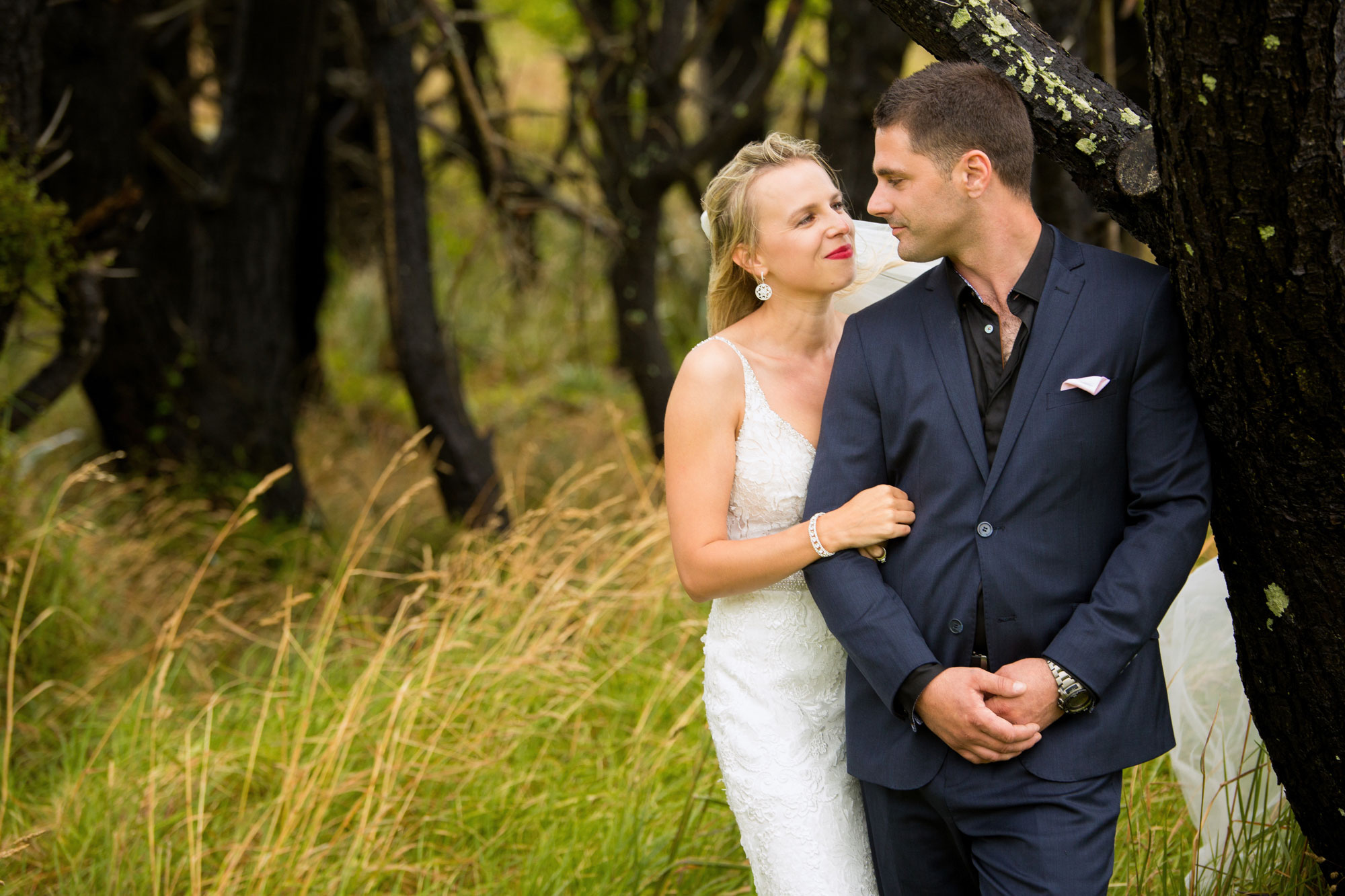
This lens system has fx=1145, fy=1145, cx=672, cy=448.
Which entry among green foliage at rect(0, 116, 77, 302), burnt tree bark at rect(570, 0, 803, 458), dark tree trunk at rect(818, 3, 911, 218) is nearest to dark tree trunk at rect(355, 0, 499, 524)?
burnt tree bark at rect(570, 0, 803, 458)

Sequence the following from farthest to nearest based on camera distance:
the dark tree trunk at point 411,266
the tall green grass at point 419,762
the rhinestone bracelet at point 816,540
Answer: the dark tree trunk at point 411,266
the tall green grass at point 419,762
the rhinestone bracelet at point 816,540

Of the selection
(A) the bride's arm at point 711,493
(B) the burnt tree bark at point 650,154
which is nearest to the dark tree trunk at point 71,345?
(B) the burnt tree bark at point 650,154

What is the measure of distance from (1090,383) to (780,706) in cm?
97

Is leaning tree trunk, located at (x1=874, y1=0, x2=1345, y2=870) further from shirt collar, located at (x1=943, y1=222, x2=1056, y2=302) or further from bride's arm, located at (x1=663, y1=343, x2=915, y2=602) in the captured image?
bride's arm, located at (x1=663, y1=343, x2=915, y2=602)

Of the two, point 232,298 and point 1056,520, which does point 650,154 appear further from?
point 1056,520

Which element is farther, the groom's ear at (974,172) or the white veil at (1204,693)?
the white veil at (1204,693)

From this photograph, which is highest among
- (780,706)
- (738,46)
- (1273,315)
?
(738,46)

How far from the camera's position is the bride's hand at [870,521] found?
83.0 inches

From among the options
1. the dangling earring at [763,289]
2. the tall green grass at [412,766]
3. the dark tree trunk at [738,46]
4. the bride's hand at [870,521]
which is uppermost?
the dark tree trunk at [738,46]

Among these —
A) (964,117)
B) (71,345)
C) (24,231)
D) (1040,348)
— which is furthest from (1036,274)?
(71,345)

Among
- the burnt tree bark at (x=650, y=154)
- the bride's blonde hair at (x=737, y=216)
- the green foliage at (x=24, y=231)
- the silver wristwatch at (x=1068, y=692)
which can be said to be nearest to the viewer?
the silver wristwatch at (x=1068, y=692)

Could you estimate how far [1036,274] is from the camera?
2113mm

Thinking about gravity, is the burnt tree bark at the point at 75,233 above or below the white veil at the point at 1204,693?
above

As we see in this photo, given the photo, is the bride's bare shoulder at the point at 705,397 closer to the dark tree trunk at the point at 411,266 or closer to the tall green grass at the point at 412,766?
the tall green grass at the point at 412,766
